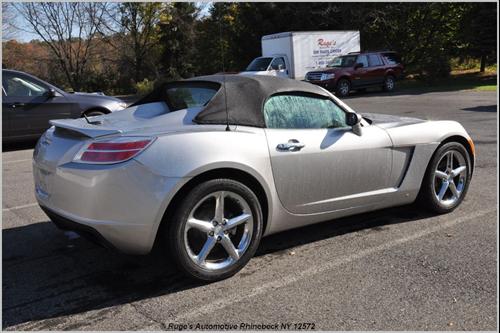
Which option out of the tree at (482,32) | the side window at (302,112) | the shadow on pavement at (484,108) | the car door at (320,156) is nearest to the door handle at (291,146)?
the car door at (320,156)

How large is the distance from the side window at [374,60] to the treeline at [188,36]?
5.16 m

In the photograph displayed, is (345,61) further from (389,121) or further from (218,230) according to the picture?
(218,230)

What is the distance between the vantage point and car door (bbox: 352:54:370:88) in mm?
23750

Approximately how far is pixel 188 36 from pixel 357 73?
20.1 metres

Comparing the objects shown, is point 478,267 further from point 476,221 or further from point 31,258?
point 31,258

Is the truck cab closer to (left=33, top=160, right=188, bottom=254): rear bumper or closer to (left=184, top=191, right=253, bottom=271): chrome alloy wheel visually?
(left=184, top=191, right=253, bottom=271): chrome alloy wheel

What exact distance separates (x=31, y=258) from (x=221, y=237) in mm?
1735

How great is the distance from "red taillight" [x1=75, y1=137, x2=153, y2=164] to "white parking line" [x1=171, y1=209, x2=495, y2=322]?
1.12m

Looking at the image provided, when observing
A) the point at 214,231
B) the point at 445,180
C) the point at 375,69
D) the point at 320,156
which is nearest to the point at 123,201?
the point at 214,231

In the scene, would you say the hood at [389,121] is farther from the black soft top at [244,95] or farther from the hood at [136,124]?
the hood at [136,124]

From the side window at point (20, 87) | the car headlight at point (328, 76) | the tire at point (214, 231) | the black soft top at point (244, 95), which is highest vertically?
the car headlight at point (328, 76)

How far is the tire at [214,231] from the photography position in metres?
3.55

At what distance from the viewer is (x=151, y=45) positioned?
39625mm

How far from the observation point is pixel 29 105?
33.9 ft
